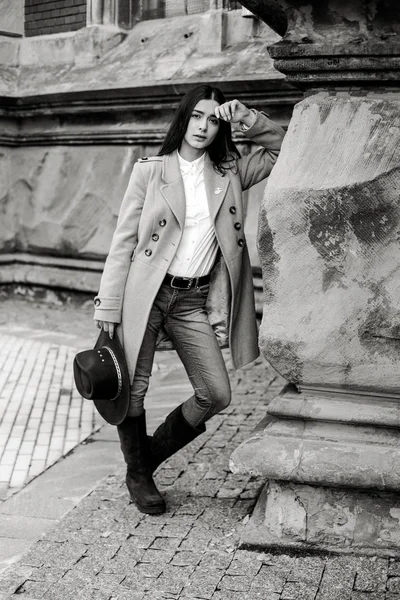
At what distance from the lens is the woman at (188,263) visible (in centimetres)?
405

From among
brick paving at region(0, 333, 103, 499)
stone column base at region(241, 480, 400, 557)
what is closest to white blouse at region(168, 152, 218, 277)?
stone column base at region(241, 480, 400, 557)

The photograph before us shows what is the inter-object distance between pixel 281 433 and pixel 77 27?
7.10 m

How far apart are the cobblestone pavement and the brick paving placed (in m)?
0.66

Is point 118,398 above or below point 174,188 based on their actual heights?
below

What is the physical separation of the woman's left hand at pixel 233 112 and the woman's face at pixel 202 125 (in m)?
0.04

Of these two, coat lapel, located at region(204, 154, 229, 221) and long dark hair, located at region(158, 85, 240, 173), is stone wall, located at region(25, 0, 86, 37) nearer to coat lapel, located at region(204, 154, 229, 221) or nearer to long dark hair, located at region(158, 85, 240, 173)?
long dark hair, located at region(158, 85, 240, 173)

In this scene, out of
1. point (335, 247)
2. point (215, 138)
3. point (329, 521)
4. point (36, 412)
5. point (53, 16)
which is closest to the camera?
point (335, 247)

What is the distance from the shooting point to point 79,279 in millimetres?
9492

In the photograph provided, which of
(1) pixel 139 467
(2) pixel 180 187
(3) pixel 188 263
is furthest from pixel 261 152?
(1) pixel 139 467

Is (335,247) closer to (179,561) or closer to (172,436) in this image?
(172,436)

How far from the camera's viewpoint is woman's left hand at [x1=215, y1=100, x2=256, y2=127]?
3.99 meters

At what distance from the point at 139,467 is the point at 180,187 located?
48.0 inches

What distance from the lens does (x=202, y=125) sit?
159 inches

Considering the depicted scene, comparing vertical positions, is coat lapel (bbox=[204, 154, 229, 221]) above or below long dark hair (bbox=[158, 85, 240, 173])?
below
